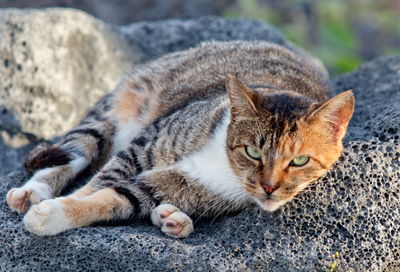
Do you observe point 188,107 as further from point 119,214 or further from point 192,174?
point 119,214

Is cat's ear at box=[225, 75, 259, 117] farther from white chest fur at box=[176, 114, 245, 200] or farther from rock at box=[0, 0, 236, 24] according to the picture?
rock at box=[0, 0, 236, 24]

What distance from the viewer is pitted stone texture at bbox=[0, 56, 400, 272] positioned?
115 inches

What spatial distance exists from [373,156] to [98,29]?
3.18m

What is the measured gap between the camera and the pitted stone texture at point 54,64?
498 centimetres

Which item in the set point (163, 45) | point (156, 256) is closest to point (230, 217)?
point (156, 256)

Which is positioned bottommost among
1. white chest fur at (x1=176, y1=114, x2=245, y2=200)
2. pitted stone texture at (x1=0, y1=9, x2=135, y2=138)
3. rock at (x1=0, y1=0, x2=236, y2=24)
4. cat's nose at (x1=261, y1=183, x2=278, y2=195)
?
rock at (x1=0, y1=0, x2=236, y2=24)

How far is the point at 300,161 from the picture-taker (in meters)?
3.01

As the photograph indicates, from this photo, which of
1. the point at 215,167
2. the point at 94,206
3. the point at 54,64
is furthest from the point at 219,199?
the point at 54,64

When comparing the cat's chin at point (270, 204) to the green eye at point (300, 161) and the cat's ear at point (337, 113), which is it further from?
the cat's ear at point (337, 113)

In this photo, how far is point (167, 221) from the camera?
318 centimetres

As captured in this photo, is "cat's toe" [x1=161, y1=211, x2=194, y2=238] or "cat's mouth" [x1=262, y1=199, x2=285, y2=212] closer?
"cat's mouth" [x1=262, y1=199, x2=285, y2=212]

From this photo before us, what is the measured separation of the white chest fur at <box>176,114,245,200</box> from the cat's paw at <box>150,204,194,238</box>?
0.22 metres

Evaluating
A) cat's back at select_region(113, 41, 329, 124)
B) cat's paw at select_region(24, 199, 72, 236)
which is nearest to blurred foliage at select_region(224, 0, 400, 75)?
cat's back at select_region(113, 41, 329, 124)

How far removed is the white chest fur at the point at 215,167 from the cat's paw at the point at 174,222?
0.22m
